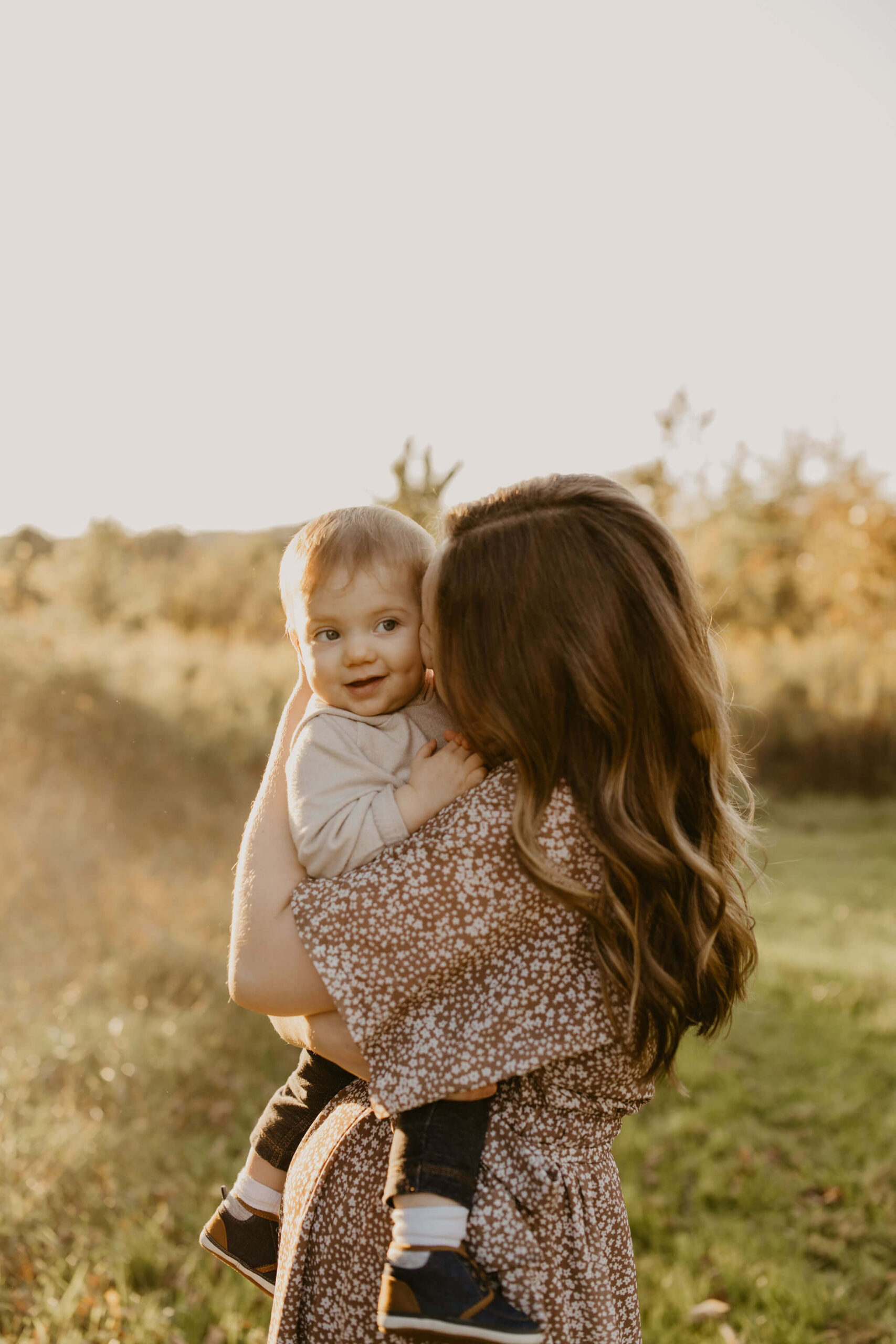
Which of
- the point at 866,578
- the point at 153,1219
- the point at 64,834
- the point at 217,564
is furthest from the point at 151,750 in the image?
the point at 866,578

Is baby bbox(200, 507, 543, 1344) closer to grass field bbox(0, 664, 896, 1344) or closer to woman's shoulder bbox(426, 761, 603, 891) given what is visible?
woman's shoulder bbox(426, 761, 603, 891)

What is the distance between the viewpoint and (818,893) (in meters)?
9.62

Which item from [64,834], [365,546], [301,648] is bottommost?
[64,834]

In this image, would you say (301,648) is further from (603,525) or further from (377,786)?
(603,525)

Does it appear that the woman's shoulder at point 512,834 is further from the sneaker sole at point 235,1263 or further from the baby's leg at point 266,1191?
the sneaker sole at point 235,1263

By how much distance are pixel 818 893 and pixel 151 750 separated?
682cm

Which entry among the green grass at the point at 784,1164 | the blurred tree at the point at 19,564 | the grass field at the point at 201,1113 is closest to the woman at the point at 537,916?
the grass field at the point at 201,1113

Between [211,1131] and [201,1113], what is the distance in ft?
0.39

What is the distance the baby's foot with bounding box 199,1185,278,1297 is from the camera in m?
1.94

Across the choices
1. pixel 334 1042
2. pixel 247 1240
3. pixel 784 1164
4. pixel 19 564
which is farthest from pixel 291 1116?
pixel 19 564

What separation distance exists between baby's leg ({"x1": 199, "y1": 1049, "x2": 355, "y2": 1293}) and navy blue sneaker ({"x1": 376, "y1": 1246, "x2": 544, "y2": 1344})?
537mm

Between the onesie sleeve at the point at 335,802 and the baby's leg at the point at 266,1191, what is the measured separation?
21.2 inches

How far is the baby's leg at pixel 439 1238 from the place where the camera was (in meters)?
1.35

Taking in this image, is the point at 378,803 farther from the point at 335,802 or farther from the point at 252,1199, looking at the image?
the point at 252,1199
